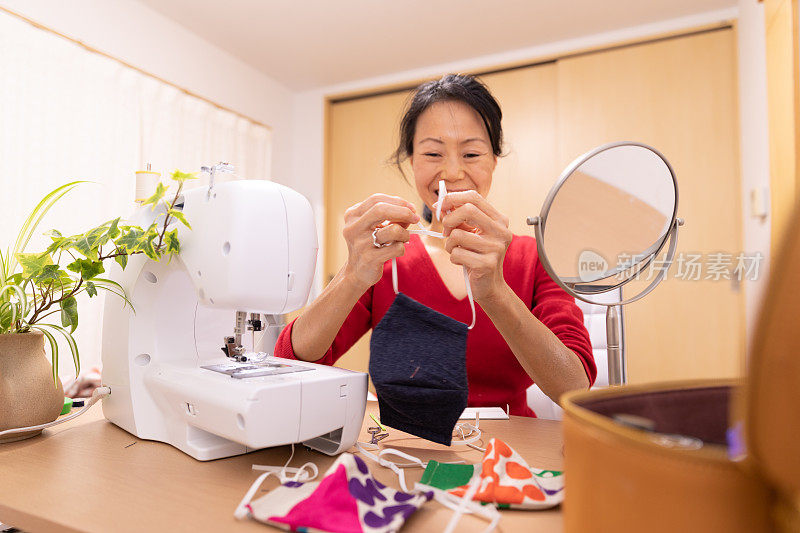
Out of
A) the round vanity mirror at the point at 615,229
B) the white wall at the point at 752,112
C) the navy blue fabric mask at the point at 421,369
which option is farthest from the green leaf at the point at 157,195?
the white wall at the point at 752,112

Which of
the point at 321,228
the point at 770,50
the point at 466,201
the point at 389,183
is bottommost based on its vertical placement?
the point at 466,201

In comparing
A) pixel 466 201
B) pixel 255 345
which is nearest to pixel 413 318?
pixel 466 201

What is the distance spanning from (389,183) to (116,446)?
2.82 metres

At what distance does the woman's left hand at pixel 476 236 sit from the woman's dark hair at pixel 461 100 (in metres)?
0.54

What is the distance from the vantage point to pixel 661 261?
0.76 m

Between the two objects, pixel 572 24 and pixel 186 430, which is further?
pixel 572 24

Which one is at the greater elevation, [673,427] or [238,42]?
[238,42]

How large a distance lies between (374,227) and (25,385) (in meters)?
0.64

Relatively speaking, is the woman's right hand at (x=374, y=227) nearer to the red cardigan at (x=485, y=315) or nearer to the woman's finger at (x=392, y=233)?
the woman's finger at (x=392, y=233)

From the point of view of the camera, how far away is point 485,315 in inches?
50.3

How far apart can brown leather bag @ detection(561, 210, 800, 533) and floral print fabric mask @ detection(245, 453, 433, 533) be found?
0.19 metres

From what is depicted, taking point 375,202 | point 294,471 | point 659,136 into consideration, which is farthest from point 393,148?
point 294,471

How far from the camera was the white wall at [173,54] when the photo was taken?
7.48ft

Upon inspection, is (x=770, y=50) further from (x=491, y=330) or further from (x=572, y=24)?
(x=491, y=330)
